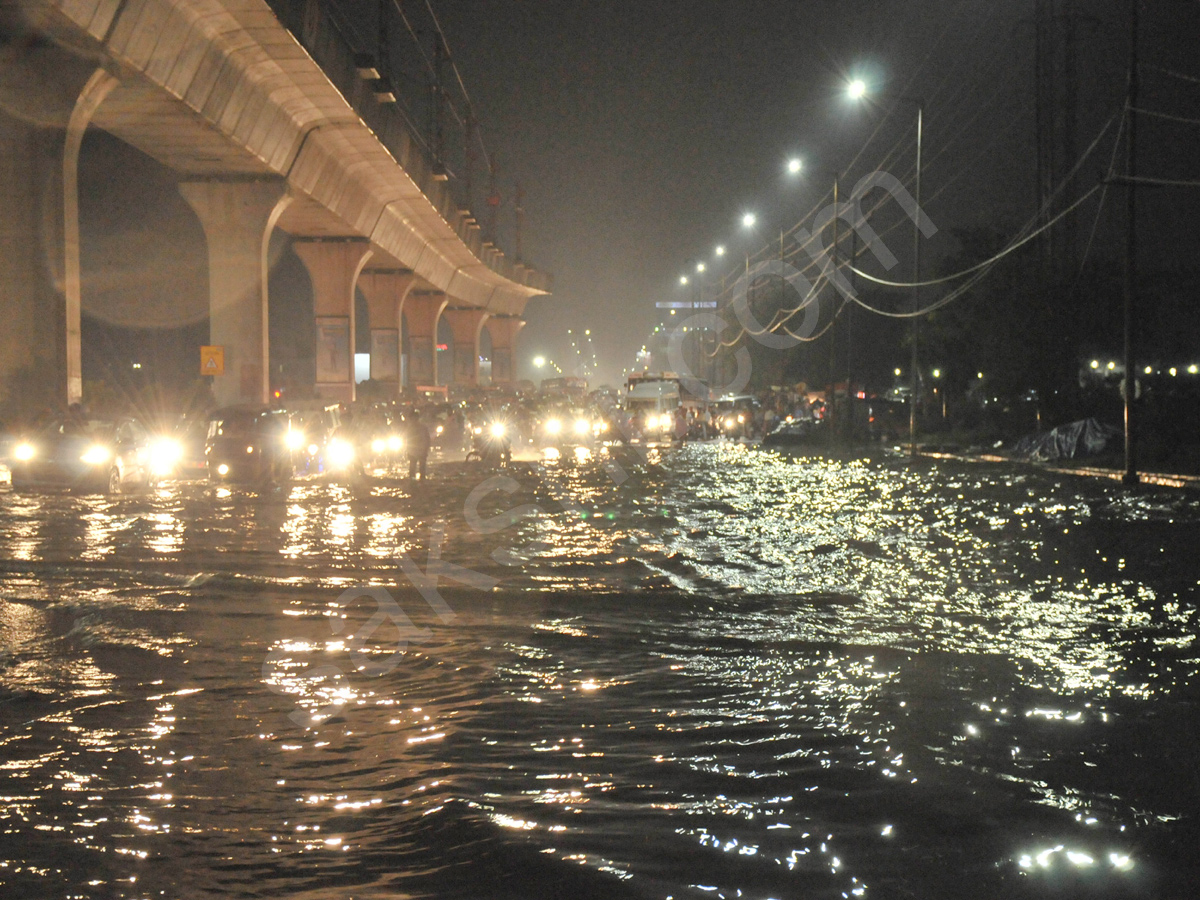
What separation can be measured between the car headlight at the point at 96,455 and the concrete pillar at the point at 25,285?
4.80 meters

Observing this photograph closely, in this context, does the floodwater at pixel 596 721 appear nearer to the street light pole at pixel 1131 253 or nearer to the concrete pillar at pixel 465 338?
the street light pole at pixel 1131 253

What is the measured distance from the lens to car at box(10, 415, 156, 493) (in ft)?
82.0

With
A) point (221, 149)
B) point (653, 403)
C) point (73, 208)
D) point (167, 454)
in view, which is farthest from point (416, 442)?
point (653, 403)

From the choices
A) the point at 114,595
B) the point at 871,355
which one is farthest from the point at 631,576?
the point at 871,355

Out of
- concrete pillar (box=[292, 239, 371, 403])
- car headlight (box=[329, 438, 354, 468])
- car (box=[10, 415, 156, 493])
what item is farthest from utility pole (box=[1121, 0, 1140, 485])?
concrete pillar (box=[292, 239, 371, 403])

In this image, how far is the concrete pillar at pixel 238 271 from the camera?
1629 inches

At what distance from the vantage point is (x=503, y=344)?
124312 millimetres

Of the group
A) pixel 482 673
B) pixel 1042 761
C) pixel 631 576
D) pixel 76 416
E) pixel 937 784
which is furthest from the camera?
pixel 76 416

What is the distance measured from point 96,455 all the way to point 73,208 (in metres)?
8.06

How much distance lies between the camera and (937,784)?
609 centimetres

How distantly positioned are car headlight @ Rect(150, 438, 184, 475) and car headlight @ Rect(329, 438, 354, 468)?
13.9 feet

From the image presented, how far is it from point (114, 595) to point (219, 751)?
19.5 feet

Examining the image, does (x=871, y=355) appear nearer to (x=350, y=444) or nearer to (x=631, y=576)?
(x=350, y=444)

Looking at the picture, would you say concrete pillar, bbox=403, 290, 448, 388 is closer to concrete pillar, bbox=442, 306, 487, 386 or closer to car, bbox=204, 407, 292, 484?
concrete pillar, bbox=442, 306, 487, 386
